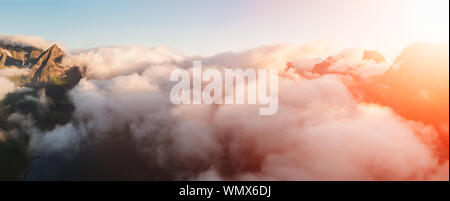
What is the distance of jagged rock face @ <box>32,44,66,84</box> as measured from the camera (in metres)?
176

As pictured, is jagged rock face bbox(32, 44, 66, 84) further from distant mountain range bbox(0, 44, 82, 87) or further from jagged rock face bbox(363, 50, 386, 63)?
jagged rock face bbox(363, 50, 386, 63)

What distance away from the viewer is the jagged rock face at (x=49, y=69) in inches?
6949

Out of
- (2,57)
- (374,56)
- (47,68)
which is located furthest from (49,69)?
(374,56)

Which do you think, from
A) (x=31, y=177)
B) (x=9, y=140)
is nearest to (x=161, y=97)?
(x=31, y=177)

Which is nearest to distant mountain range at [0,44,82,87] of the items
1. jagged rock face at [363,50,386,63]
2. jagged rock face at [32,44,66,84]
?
jagged rock face at [32,44,66,84]

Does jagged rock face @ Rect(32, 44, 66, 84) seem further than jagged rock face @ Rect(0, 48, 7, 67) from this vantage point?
No

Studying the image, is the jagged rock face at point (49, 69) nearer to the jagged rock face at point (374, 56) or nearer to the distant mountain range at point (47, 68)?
the distant mountain range at point (47, 68)

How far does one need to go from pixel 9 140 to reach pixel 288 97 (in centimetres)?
→ 14244

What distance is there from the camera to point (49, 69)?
184 meters

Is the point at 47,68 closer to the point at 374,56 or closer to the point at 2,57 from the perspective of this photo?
the point at 2,57

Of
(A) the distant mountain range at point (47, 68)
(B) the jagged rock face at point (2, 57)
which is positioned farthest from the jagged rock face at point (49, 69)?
(B) the jagged rock face at point (2, 57)

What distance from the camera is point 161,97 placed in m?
130
